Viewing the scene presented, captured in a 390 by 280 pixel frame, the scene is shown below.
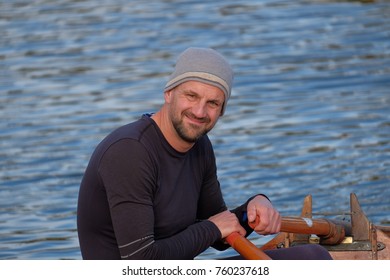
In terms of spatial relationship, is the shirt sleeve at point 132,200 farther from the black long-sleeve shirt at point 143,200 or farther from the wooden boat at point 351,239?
the wooden boat at point 351,239

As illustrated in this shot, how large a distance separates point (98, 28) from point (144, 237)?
37.7ft

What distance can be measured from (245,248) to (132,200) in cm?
52

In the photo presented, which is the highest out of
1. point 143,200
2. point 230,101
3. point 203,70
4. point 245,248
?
point 203,70

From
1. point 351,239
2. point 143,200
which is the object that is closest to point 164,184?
point 143,200

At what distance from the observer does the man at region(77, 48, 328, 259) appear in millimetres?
4914

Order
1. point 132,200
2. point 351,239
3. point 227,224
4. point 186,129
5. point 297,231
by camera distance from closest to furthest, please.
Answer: point 132,200 → point 186,129 → point 227,224 → point 297,231 → point 351,239

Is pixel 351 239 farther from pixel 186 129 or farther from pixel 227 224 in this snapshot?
pixel 186 129

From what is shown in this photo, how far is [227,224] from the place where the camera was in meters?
5.16

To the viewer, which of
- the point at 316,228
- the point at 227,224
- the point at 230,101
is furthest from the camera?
the point at 230,101

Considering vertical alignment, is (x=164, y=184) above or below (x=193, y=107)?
below

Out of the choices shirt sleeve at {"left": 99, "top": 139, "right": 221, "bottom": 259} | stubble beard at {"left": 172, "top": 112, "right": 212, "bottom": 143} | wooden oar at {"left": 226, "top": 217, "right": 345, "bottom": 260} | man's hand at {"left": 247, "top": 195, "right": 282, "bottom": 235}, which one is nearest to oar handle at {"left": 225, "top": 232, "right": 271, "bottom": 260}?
wooden oar at {"left": 226, "top": 217, "right": 345, "bottom": 260}

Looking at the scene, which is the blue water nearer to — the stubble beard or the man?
the man

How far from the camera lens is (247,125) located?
1166cm
